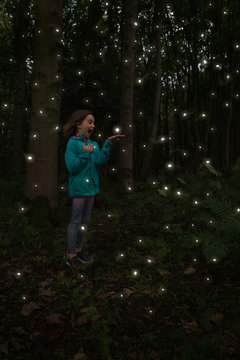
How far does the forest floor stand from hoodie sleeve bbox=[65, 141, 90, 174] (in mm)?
1507

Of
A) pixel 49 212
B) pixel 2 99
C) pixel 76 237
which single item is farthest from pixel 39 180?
pixel 2 99

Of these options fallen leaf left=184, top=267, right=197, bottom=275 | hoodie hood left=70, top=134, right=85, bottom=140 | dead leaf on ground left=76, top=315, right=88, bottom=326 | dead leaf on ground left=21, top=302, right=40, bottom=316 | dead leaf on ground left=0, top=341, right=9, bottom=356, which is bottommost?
dead leaf on ground left=21, top=302, right=40, bottom=316

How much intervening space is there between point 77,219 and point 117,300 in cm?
138

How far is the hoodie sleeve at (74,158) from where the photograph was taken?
391 centimetres

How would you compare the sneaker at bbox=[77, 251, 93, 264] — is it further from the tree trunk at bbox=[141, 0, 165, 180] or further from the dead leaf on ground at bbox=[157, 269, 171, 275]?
the tree trunk at bbox=[141, 0, 165, 180]

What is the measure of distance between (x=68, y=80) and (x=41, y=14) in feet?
11.1

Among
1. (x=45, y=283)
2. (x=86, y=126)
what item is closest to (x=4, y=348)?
(x=45, y=283)

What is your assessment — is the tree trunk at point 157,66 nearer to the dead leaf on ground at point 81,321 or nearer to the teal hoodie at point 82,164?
the teal hoodie at point 82,164

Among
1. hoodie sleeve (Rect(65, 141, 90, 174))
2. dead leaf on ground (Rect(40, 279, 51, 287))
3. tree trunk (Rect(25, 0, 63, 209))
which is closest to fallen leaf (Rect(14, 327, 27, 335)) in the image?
dead leaf on ground (Rect(40, 279, 51, 287))

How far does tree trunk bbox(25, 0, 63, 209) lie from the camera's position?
5.82 metres

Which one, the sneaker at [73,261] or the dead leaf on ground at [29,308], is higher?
the sneaker at [73,261]

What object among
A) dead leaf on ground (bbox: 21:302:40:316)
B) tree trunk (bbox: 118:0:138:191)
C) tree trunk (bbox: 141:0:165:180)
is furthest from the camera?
tree trunk (bbox: 141:0:165:180)

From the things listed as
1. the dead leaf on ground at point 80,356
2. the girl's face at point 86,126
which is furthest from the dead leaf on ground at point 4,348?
the girl's face at point 86,126

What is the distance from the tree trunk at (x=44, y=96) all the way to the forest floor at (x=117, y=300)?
105 cm
